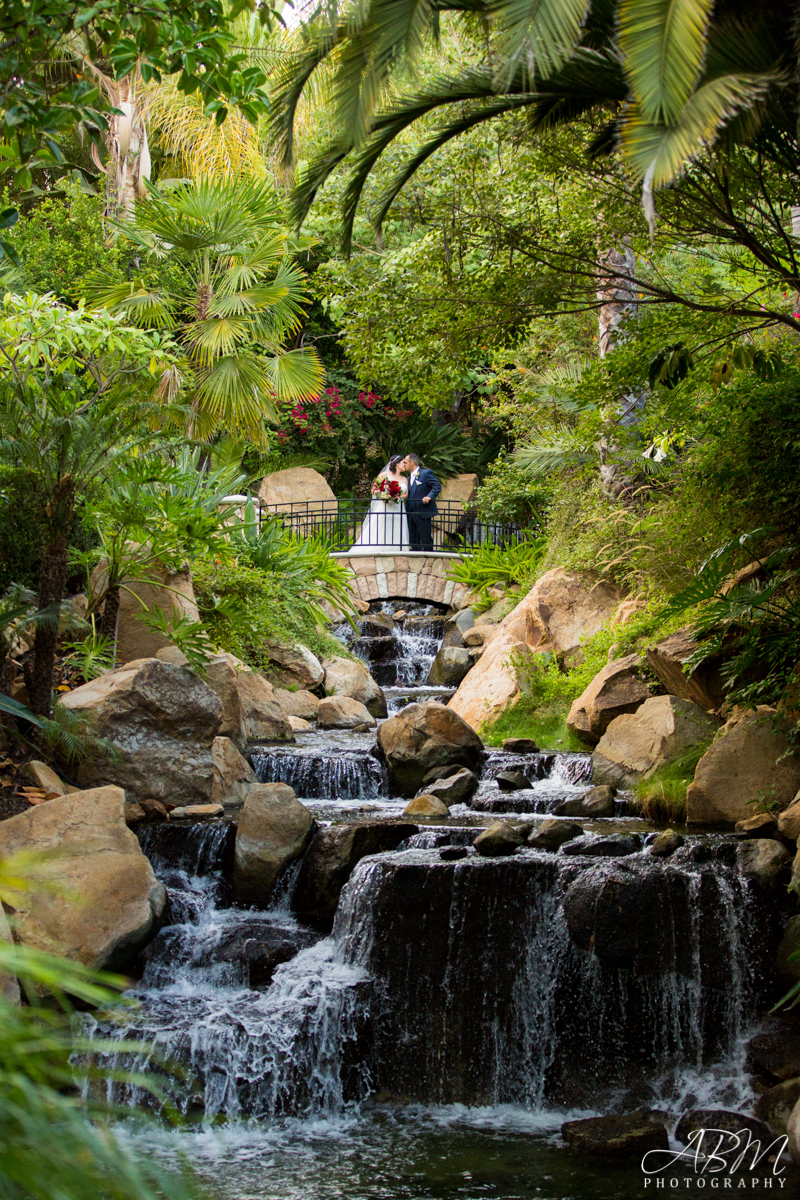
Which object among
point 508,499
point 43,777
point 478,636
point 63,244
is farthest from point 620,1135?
point 63,244

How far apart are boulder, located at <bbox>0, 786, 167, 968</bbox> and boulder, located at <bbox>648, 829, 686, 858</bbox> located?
11.2ft

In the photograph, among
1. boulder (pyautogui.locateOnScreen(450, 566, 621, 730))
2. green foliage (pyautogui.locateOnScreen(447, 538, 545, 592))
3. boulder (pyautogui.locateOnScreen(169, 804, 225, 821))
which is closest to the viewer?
boulder (pyautogui.locateOnScreen(169, 804, 225, 821))

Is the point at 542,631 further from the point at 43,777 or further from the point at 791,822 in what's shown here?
the point at 43,777

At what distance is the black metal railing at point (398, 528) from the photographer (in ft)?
64.4

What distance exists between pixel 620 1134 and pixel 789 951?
177cm

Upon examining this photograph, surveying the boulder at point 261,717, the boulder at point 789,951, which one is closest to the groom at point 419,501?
the boulder at point 261,717

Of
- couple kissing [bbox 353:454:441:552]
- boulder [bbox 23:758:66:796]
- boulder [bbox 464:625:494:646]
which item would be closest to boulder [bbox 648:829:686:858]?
boulder [bbox 23:758:66:796]

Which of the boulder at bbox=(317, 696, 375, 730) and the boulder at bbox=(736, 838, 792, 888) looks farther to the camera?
the boulder at bbox=(317, 696, 375, 730)

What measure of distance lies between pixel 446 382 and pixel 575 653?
454cm

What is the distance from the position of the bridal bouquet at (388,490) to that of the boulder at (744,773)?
12351mm

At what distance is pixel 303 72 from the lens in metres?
6.30

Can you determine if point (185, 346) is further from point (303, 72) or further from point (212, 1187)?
point (212, 1187)

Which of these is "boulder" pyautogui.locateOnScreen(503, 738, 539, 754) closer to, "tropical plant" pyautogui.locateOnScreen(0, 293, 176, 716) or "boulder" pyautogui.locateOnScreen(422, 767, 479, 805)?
"boulder" pyautogui.locateOnScreen(422, 767, 479, 805)

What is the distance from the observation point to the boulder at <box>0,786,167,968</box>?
251 inches
